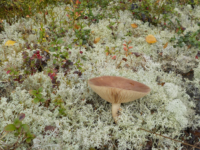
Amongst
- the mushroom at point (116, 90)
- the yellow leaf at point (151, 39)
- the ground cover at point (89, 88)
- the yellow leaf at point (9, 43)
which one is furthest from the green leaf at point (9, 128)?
the yellow leaf at point (151, 39)

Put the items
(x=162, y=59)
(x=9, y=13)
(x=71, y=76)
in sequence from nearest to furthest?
(x=71, y=76)
(x=162, y=59)
(x=9, y=13)

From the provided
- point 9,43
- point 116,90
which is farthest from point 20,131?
point 9,43

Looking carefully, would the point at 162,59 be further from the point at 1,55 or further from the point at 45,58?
the point at 1,55

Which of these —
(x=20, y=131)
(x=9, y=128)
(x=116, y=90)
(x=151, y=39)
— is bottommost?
(x=20, y=131)

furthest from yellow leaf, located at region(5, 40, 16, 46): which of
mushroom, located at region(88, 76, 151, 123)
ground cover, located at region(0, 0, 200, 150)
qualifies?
mushroom, located at region(88, 76, 151, 123)

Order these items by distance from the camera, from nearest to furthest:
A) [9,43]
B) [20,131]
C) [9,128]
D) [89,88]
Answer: [9,128] → [20,131] → [89,88] → [9,43]

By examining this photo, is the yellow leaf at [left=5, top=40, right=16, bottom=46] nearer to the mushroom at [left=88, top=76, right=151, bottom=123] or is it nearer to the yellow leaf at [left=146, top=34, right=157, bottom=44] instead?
the mushroom at [left=88, top=76, right=151, bottom=123]

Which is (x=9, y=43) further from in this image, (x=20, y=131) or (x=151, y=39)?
(x=151, y=39)

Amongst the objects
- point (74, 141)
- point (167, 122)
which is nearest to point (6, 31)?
point (74, 141)
